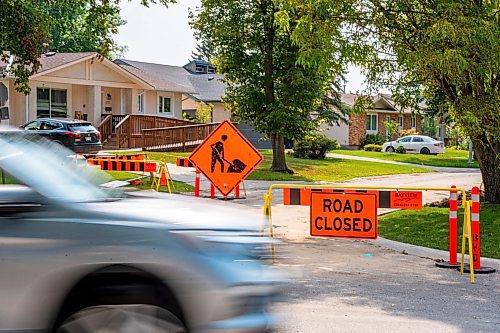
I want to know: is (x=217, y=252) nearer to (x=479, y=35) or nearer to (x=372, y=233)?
(x=372, y=233)

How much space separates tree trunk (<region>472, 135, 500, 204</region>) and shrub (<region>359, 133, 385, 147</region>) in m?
41.9

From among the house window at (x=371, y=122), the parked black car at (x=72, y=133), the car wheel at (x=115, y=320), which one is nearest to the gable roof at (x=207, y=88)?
the house window at (x=371, y=122)

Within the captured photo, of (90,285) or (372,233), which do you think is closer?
(90,285)

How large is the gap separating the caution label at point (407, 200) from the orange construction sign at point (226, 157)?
4.31m

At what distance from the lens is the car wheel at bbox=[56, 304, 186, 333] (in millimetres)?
4219

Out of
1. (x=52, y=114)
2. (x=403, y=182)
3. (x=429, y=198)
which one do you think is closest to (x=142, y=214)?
(x=429, y=198)

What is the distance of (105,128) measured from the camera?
37.8 m

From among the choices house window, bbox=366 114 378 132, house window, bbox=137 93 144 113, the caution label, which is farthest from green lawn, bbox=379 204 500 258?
house window, bbox=366 114 378 132

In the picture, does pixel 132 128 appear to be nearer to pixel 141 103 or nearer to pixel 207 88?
pixel 141 103

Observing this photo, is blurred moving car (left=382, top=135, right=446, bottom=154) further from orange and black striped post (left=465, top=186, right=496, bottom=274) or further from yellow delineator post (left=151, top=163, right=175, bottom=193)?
orange and black striped post (left=465, top=186, right=496, bottom=274)

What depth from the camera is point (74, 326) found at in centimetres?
422

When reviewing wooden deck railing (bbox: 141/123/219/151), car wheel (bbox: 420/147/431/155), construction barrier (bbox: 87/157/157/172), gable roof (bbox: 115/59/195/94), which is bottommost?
construction barrier (bbox: 87/157/157/172)

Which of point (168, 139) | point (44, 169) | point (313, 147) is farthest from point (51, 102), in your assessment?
point (44, 169)

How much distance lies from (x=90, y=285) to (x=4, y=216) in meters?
0.68
